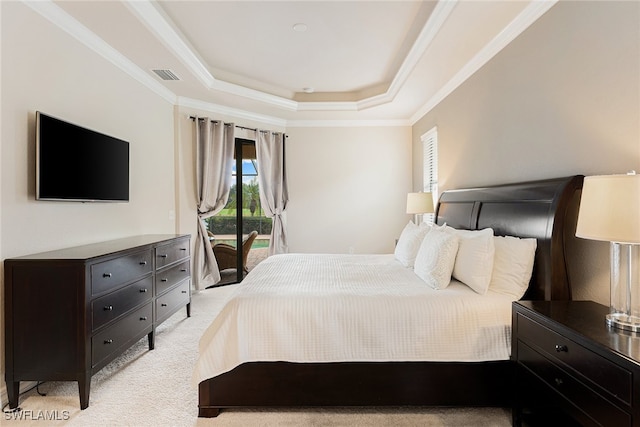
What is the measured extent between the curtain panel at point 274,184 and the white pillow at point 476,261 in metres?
3.49

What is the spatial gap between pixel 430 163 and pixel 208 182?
10.7 feet

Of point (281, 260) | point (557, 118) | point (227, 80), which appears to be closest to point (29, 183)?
point (281, 260)

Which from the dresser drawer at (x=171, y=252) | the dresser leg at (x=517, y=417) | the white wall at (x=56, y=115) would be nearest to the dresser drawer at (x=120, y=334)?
the dresser drawer at (x=171, y=252)

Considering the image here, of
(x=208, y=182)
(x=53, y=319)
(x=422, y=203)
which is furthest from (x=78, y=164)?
(x=422, y=203)

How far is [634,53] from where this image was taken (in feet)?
5.37

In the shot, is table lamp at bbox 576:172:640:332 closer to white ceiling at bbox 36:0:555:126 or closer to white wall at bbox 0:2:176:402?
white ceiling at bbox 36:0:555:126

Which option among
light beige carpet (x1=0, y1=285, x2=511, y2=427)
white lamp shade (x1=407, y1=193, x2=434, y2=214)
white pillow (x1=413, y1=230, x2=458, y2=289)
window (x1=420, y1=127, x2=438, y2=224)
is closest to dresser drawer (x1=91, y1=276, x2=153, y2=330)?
light beige carpet (x1=0, y1=285, x2=511, y2=427)

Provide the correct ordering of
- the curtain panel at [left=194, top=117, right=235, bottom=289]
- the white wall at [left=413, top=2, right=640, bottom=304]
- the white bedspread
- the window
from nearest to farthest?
1. the white wall at [left=413, top=2, right=640, bottom=304]
2. the white bedspread
3. the window
4. the curtain panel at [left=194, top=117, right=235, bottom=289]

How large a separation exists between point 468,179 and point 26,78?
12.5 ft

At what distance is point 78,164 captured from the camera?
8.56 feet

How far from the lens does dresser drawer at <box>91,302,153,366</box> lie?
2133 millimetres

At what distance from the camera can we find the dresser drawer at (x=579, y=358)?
1.17 m

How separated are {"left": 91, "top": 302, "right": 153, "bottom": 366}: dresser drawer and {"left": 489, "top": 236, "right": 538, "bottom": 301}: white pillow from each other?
102 inches

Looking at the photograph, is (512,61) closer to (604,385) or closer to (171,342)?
(604,385)
